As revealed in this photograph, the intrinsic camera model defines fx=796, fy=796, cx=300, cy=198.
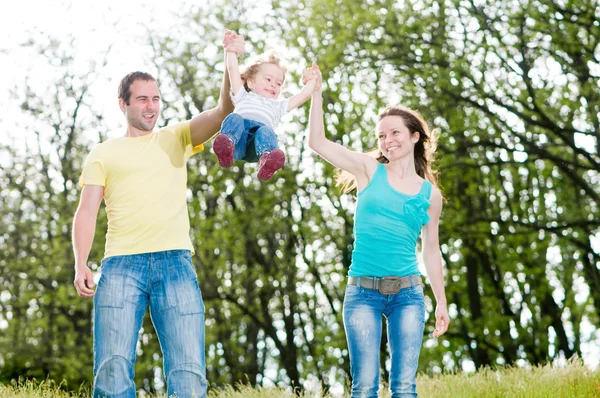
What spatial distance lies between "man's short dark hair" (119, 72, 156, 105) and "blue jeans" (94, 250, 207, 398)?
0.97 m

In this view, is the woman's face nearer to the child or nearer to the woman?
the woman

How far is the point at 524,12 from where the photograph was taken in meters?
13.5

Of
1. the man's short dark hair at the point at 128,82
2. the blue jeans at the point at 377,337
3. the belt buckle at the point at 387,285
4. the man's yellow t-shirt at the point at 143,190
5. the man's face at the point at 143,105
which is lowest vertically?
the blue jeans at the point at 377,337

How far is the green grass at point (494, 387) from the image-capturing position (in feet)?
22.2

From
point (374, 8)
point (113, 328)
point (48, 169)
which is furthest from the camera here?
point (48, 169)

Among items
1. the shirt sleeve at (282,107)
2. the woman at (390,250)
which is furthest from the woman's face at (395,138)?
the shirt sleeve at (282,107)

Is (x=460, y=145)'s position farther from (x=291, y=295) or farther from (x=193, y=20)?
(x=193, y=20)

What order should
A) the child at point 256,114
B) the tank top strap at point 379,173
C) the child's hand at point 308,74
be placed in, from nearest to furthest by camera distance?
the child at point 256,114 → the child's hand at point 308,74 → the tank top strap at point 379,173

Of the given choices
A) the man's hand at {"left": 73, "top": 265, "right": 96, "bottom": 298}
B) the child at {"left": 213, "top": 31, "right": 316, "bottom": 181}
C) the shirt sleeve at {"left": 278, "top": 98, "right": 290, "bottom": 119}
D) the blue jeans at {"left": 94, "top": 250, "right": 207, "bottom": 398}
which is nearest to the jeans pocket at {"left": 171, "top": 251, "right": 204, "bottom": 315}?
the blue jeans at {"left": 94, "top": 250, "right": 207, "bottom": 398}

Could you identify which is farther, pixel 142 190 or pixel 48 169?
pixel 48 169

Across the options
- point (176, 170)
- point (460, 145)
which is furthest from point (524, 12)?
point (176, 170)

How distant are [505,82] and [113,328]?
11.5m

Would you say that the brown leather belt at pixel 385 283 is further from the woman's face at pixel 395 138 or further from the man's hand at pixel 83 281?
the man's hand at pixel 83 281

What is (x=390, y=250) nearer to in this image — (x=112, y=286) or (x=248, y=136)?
(x=248, y=136)
